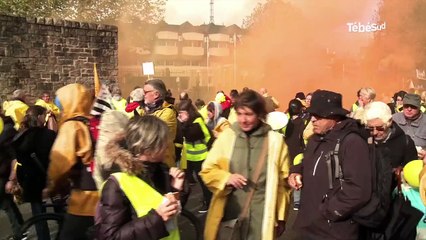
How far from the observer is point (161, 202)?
2.66 meters

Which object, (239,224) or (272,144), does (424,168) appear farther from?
(239,224)

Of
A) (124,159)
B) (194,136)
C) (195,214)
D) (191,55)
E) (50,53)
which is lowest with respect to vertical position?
(195,214)

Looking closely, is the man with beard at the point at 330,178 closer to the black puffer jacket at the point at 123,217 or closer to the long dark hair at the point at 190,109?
the black puffer jacket at the point at 123,217

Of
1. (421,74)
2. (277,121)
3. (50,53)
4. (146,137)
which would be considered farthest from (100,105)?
(421,74)

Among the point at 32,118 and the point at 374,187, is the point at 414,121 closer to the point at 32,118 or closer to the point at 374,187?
the point at 374,187

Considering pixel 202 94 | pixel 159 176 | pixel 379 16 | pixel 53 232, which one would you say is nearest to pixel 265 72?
pixel 202 94

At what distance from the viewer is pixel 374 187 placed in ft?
10.8

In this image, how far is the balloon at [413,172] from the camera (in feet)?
13.7

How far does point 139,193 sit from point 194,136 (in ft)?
16.8

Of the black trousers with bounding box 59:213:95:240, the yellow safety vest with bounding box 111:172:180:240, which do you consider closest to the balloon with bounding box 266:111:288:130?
the black trousers with bounding box 59:213:95:240

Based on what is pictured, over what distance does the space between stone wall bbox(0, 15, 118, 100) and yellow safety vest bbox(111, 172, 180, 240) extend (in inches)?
539

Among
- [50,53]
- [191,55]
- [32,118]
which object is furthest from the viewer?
[191,55]

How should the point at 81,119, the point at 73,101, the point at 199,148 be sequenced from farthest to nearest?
1. the point at 199,148
2. the point at 73,101
3. the point at 81,119

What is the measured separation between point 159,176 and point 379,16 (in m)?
35.1
